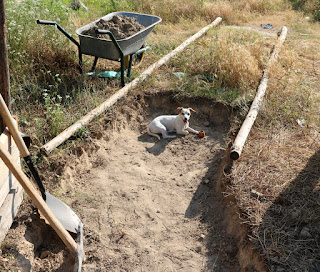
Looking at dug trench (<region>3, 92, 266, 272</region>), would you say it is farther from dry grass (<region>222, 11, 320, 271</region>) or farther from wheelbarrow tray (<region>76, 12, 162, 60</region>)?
wheelbarrow tray (<region>76, 12, 162, 60</region>)

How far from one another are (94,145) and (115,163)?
398 millimetres

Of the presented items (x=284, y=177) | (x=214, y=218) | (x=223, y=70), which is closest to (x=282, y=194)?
(x=284, y=177)

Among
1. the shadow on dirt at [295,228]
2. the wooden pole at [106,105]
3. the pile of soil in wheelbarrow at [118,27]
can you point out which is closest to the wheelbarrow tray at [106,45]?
the pile of soil in wheelbarrow at [118,27]

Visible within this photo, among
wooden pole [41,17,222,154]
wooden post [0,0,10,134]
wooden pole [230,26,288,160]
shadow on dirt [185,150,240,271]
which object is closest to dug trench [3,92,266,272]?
shadow on dirt [185,150,240,271]

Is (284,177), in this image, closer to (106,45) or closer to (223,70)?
(223,70)

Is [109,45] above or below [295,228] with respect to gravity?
above

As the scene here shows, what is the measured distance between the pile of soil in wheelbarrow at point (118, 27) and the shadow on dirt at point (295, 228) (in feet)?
13.1

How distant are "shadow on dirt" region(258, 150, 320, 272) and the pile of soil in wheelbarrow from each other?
3.98 m

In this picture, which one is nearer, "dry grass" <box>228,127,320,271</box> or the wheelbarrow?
"dry grass" <box>228,127,320,271</box>

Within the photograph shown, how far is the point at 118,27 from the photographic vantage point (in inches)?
252

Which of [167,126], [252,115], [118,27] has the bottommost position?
[167,126]

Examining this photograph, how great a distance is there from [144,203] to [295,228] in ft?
5.64

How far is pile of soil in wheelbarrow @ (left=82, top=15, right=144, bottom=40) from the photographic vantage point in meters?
6.18

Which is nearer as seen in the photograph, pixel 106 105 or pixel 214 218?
pixel 214 218
